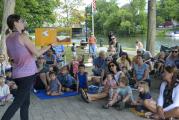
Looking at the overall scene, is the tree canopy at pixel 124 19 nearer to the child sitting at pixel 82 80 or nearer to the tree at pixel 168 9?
the tree at pixel 168 9

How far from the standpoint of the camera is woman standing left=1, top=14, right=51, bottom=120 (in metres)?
4.27

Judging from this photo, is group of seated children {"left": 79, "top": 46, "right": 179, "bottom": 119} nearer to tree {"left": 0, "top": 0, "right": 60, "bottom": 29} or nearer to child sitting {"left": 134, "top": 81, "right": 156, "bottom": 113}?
child sitting {"left": 134, "top": 81, "right": 156, "bottom": 113}

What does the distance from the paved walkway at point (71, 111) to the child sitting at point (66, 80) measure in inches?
33.1

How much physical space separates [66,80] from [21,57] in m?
4.26

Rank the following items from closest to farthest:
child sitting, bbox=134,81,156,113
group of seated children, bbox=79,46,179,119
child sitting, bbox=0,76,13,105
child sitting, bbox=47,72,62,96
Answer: group of seated children, bbox=79,46,179,119
child sitting, bbox=134,81,156,113
child sitting, bbox=0,76,13,105
child sitting, bbox=47,72,62,96

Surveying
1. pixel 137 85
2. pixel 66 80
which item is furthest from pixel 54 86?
pixel 137 85

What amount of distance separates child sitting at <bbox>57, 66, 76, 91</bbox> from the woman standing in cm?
408

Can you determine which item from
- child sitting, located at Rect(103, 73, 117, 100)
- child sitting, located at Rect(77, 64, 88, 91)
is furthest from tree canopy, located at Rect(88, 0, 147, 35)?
child sitting, located at Rect(103, 73, 117, 100)

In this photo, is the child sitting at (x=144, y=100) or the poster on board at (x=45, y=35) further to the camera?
the poster on board at (x=45, y=35)

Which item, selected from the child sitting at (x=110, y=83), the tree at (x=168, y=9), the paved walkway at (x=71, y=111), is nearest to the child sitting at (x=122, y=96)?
the paved walkway at (x=71, y=111)

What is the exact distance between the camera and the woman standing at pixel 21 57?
14.0 feet

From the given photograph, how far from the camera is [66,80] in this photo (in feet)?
28.1

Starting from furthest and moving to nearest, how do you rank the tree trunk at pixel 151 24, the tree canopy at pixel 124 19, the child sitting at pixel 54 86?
the tree canopy at pixel 124 19 < the tree trunk at pixel 151 24 < the child sitting at pixel 54 86

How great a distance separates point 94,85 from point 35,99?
1783 millimetres
